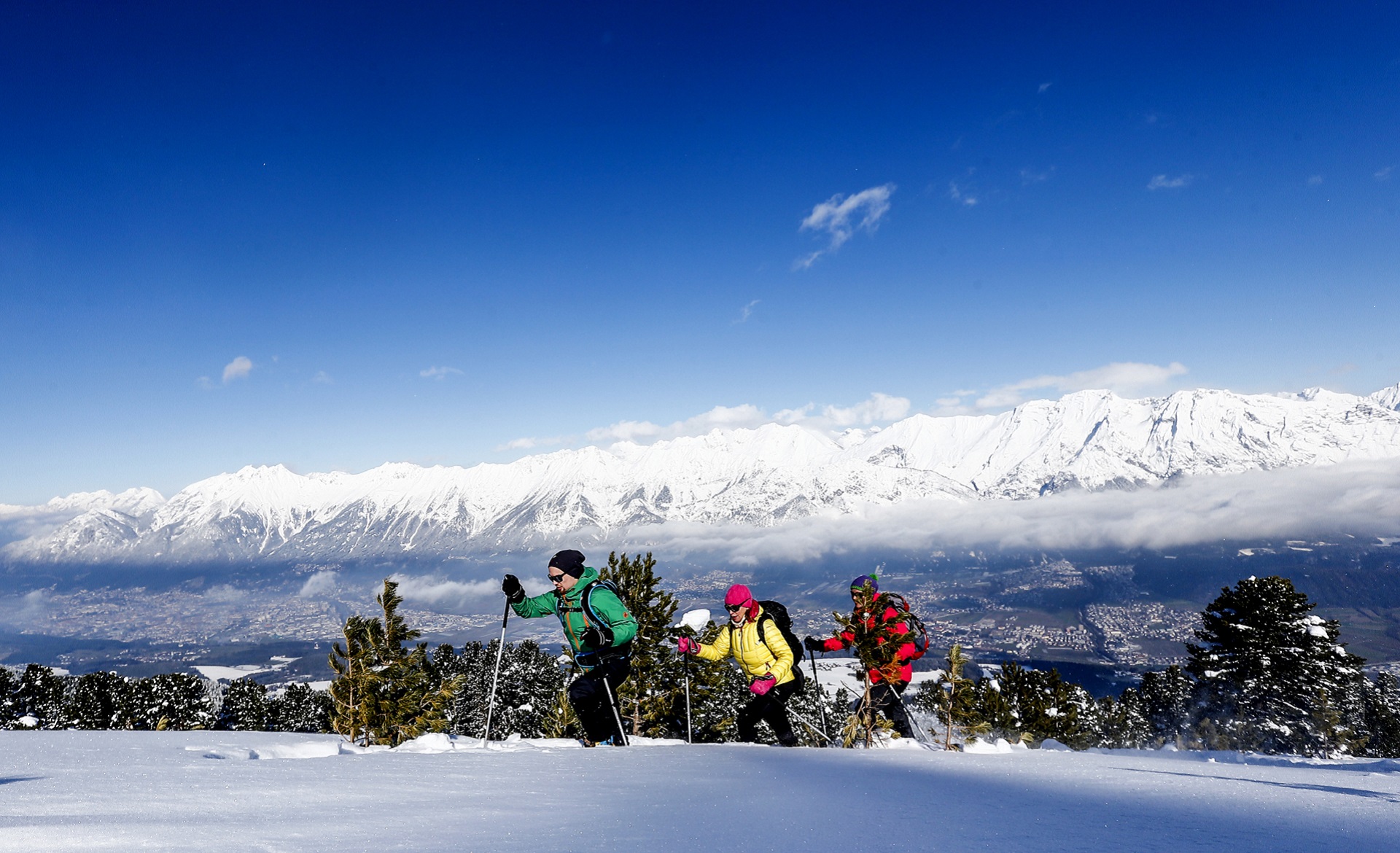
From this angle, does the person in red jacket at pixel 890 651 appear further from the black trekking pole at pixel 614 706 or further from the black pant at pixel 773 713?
the black trekking pole at pixel 614 706

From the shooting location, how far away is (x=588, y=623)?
8703 mm

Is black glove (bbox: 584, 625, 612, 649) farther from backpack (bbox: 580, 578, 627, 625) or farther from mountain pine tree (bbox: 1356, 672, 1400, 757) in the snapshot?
mountain pine tree (bbox: 1356, 672, 1400, 757)

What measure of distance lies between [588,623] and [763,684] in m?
3.34

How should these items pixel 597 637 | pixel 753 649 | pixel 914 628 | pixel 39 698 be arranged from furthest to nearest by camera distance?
pixel 39 698
pixel 914 628
pixel 753 649
pixel 597 637

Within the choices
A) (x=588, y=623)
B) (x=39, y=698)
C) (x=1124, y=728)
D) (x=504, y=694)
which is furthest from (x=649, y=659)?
(x=1124, y=728)

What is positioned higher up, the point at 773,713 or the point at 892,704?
the point at 773,713

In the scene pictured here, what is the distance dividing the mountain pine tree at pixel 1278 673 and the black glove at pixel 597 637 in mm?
27640

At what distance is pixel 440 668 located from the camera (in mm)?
50281

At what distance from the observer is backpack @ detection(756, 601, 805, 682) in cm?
1040

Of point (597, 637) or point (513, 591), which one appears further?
point (513, 591)

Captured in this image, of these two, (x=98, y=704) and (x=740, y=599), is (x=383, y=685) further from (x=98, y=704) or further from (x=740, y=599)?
(x=98, y=704)

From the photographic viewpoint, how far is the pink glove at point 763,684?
33.3 ft

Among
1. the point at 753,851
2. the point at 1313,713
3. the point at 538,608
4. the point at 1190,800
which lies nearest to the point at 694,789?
the point at 753,851

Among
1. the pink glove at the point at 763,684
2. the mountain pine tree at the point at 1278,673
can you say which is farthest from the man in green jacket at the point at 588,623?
the mountain pine tree at the point at 1278,673
